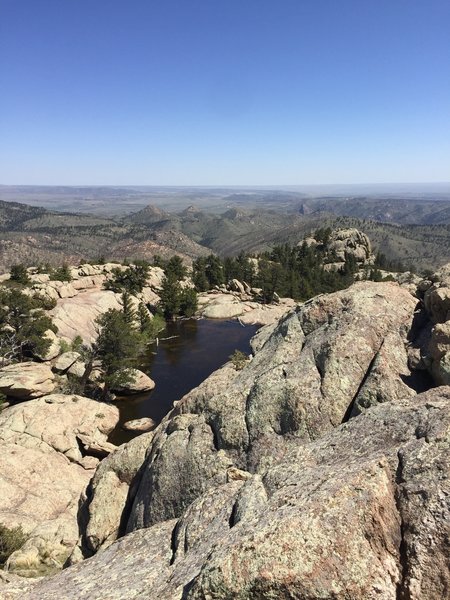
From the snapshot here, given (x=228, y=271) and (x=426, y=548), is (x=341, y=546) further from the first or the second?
(x=228, y=271)

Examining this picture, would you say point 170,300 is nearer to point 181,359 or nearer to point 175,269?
point 175,269

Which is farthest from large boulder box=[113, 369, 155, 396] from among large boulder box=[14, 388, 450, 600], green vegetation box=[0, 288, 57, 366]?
large boulder box=[14, 388, 450, 600]

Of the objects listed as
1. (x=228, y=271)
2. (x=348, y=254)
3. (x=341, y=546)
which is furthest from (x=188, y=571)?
(x=348, y=254)

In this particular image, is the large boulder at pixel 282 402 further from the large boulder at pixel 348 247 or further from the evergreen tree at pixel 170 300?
the large boulder at pixel 348 247

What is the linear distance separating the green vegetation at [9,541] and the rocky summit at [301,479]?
1.60 m

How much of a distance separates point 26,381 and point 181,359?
31177 millimetres

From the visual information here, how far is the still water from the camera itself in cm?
5762

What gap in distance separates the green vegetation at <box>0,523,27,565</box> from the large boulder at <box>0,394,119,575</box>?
0.76 m

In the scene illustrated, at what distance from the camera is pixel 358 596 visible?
372 inches

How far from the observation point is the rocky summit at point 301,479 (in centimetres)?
988

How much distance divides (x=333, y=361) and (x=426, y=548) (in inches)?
468

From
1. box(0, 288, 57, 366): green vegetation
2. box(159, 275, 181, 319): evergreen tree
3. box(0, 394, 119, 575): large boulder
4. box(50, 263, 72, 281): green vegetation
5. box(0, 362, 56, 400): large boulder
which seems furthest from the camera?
box(159, 275, 181, 319): evergreen tree

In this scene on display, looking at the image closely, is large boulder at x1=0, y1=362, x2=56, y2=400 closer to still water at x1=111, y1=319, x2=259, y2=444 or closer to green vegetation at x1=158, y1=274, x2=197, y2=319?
still water at x1=111, y1=319, x2=259, y2=444

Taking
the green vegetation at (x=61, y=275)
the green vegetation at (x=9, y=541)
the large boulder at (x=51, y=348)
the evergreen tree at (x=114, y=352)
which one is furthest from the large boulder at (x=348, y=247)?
the green vegetation at (x=9, y=541)
